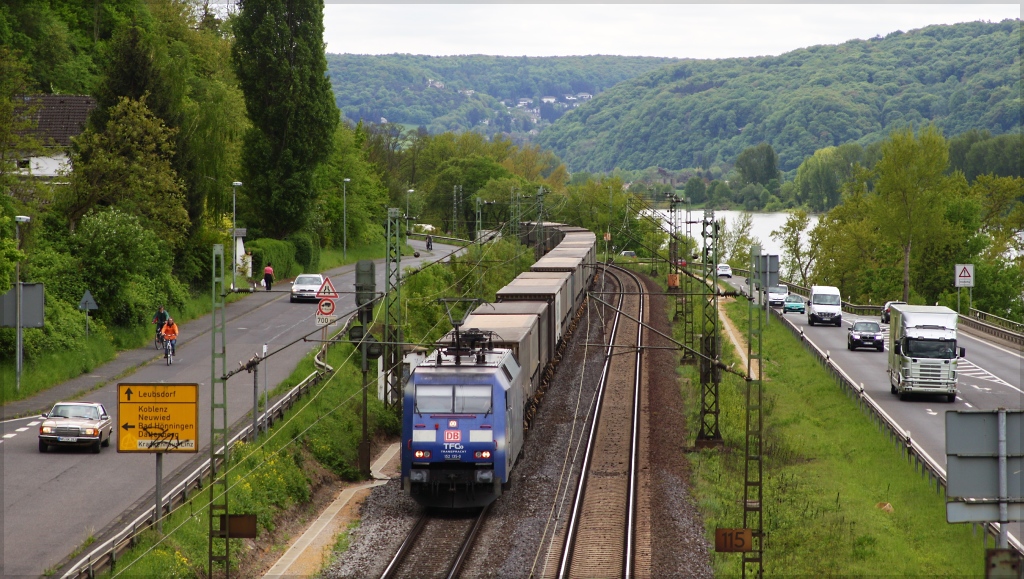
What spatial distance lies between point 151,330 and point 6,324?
443 inches

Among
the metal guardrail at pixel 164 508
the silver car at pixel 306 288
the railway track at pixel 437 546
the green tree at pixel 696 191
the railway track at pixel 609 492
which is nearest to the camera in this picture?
the metal guardrail at pixel 164 508

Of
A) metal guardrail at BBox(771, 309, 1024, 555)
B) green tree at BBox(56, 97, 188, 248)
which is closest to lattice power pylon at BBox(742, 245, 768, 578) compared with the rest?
metal guardrail at BBox(771, 309, 1024, 555)

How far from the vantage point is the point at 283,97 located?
189 feet

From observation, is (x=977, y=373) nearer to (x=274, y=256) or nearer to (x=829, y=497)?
(x=829, y=497)

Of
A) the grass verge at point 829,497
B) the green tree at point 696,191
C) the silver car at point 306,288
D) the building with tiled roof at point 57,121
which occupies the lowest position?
the grass verge at point 829,497

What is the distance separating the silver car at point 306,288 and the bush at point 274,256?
16.6 ft

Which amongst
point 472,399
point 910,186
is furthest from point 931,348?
point 910,186

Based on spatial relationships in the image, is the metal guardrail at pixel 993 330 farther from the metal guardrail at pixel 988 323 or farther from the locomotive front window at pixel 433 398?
the locomotive front window at pixel 433 398

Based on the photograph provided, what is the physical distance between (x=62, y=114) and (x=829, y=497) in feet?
144

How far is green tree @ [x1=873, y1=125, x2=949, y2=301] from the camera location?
240 feet

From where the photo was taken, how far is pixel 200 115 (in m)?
51.9

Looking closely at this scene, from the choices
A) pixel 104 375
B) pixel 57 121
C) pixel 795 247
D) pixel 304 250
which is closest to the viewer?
pixel 104 375

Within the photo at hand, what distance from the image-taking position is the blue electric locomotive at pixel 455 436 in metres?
21.2

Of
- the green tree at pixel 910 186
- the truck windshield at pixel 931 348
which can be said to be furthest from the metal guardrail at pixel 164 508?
the green tree at pixel 910 186
